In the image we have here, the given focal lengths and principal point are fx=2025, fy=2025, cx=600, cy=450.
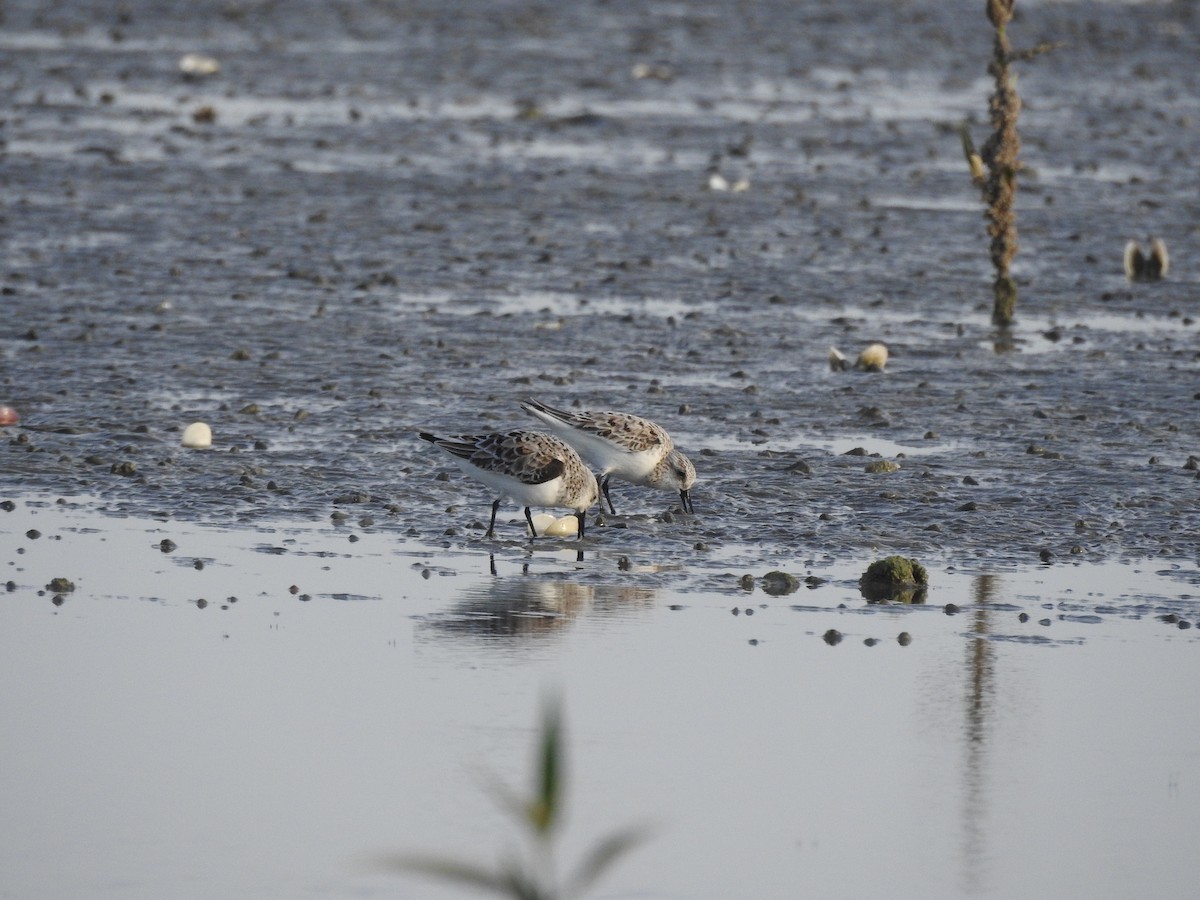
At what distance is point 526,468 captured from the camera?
1112 centimetres

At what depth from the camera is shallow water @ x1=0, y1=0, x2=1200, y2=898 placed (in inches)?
275

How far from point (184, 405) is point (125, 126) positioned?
45.8 feet

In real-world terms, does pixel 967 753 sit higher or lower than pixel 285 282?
lower

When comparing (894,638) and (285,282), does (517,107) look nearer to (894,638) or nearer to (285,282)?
(285,282)

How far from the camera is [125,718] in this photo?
7789 millimetres

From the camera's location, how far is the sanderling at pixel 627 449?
460 inches

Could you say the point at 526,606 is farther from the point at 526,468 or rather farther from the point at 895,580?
the point at 895,580

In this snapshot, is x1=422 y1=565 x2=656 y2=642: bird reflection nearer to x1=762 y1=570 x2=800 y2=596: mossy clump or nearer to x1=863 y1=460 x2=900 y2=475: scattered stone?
x1=762 y1=570 x2=800 y2=596: mossy clump

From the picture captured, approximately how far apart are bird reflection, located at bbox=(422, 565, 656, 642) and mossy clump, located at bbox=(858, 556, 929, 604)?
108cm

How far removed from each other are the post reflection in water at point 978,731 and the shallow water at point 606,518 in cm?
3

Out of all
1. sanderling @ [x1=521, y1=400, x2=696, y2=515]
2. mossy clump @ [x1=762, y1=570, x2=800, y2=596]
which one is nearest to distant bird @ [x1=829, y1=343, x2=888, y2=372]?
sanderling @ [x1=521, y1=400, x2=696, y2=515]

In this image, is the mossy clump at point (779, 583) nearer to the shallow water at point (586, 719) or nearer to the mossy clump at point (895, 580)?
the shallow water at point (586, 719)

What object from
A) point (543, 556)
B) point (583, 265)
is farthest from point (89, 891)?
point (583, 265)

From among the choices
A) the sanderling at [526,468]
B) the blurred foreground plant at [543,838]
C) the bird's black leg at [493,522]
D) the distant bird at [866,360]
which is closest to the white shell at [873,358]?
the distant bird at [866,360]
